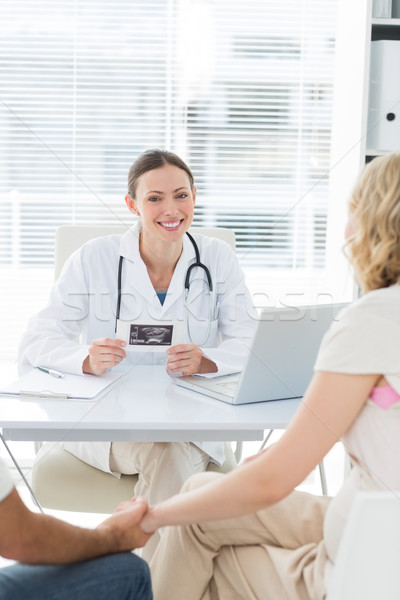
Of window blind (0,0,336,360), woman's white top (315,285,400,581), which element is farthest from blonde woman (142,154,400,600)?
window blind (0,0,336,360)

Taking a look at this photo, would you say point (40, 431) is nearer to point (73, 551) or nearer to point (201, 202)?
point (73, 551)

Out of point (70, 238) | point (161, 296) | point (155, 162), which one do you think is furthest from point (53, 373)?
point (155, 162)

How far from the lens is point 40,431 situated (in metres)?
1.38

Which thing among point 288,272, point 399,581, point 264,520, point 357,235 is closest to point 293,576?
point 264,520

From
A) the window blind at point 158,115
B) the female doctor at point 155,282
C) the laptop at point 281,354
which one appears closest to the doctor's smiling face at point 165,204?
the female doctor at point 155,282

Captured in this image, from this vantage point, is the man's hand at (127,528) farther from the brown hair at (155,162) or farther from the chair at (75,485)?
the brown hair at (155,162)

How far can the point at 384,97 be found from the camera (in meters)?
2.45

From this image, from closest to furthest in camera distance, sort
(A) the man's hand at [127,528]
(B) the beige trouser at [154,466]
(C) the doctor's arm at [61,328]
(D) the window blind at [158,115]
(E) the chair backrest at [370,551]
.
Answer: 1. (E) the chair backrest at [370,551]
2. (A) the man's hand at [127,528]
3. (B) the beige trouser at [154,466]
4. (C) the doctor's arm at [61,328]
5. (D) the window blind at [158,115]

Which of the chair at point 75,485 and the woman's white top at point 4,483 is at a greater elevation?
the woman's white top at point 4,483

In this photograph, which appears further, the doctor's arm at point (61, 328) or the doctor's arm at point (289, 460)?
the doctor's arm at point (61, 328)

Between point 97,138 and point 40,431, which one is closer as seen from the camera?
point 40,431

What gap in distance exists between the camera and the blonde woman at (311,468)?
937mm

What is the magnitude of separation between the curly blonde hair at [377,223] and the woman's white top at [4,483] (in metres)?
0.57

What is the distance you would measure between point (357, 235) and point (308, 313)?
0.41m
